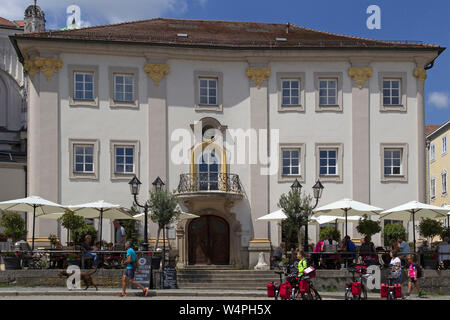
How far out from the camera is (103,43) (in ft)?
124

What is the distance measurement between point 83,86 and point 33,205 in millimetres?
8688

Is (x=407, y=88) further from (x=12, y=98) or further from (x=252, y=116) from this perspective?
(x=12, y=98)

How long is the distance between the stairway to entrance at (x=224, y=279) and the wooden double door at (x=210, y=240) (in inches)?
294

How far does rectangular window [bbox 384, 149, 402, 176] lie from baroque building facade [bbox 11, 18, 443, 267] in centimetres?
6

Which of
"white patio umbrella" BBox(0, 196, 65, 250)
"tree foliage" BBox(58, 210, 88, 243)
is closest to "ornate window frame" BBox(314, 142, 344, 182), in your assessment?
"tree foliage" BBox(58, 210, 88, 243)

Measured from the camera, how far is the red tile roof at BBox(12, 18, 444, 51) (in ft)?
126

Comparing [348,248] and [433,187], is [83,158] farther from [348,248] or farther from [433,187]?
[433,187]

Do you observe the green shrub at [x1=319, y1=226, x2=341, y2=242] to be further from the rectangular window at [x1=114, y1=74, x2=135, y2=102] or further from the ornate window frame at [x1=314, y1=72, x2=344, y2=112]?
the rectangular window at [x1=114, y1=74, x2=135, y2=102]

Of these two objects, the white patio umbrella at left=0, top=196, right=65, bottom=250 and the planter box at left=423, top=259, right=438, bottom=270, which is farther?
the white patio umbrella at left=0, top=196, right=65, bottom=250

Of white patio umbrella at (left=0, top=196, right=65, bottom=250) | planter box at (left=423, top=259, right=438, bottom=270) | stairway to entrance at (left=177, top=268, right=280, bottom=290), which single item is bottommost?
stairway to entrance at (left=177, top=268, right=280, bottom=290)

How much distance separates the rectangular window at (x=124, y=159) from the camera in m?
37.9

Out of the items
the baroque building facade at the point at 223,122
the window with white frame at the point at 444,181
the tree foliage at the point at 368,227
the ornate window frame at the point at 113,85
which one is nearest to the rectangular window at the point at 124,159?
the baroque building facade at the point at 223,122

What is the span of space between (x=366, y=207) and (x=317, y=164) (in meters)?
7.17

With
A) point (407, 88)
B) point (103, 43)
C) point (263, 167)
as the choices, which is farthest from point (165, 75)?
point (407, 88)
